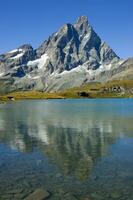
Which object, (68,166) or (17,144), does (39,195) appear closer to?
(68,166)

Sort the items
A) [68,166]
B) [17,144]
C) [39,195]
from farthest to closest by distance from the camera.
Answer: [17,144]
[68,166]
[39,195]

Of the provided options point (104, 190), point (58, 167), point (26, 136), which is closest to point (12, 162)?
point (58, 167)

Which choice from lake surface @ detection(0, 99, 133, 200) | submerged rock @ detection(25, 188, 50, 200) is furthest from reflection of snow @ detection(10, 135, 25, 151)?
submerged rock @ detection(25, 188, 50, 200)

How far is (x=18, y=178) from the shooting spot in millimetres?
36500

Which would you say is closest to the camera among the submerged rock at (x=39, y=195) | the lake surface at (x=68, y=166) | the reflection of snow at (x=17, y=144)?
the submerged rock at (x=39, y=195)

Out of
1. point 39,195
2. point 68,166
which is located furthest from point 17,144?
point 39,195

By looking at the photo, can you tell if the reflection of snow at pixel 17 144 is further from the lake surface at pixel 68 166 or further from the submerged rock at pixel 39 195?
the submerged rock at pixel 39 195

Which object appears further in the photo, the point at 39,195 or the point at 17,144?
the point at 17,144

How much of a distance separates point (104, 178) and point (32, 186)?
25.0 feet

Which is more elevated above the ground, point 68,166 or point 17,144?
point 17,144

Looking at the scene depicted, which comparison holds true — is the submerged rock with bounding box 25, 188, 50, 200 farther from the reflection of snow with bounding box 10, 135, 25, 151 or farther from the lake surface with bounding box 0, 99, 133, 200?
the reflection of snow with bounding box 10, 135, 25, 151

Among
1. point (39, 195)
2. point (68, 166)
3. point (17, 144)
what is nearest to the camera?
point (39, 195)

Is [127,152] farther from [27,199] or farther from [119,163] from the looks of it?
[27,199]

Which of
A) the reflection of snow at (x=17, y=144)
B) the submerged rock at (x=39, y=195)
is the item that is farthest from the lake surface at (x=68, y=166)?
the submerged rock at (x=39, y=195)
